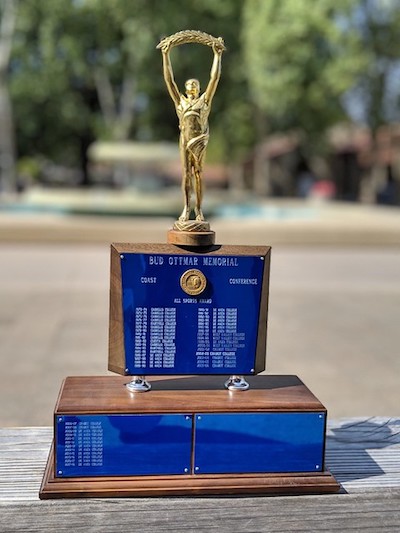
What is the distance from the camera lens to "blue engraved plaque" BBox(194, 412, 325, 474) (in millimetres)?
3842

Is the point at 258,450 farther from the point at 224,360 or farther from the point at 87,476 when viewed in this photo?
the point at 87,476

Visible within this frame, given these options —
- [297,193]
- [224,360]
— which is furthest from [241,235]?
[297,193]

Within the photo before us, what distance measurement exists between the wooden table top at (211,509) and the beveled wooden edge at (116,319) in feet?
2.58

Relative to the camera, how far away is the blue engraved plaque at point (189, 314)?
398cm

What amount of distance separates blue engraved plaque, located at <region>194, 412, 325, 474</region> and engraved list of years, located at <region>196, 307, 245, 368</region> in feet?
1.24

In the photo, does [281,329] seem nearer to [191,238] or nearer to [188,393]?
[188,393]

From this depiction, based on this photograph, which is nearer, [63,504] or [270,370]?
[63,504]

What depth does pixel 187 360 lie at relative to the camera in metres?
4.07

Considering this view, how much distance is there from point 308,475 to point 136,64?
980 inches

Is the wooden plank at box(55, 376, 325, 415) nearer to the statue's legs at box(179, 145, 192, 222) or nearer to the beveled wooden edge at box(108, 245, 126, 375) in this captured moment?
the beveled wooden edge at box(108, 245, 126, 375)

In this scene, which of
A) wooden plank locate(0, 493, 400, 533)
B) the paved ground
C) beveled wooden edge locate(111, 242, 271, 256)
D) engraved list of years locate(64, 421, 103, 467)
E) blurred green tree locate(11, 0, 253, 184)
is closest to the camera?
wooden plank locate(0, 493, 400, 533)

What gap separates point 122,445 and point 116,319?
2.38 ft

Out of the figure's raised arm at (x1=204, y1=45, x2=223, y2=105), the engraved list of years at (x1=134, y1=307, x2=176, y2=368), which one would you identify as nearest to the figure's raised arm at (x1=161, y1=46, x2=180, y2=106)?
the figure's raised arm at (x1=204, y1=45, x2=223, y2=105)

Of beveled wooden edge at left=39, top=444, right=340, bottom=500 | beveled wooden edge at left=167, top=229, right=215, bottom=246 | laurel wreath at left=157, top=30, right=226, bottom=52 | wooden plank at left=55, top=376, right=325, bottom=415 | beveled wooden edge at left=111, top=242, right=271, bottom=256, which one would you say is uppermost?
laurel wreath at left=157, top=30, right=226, bottom=52
